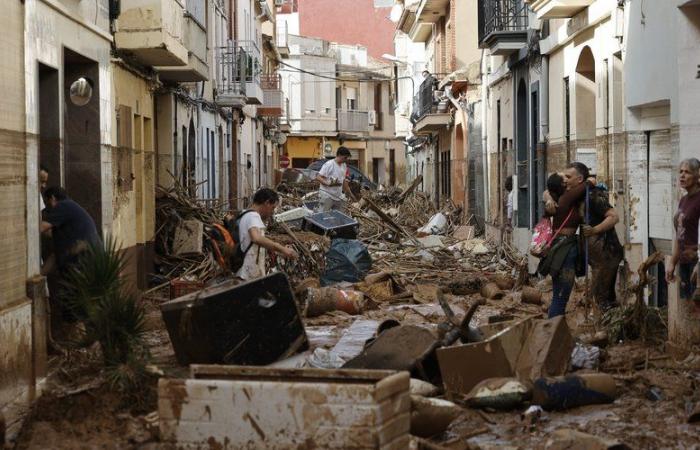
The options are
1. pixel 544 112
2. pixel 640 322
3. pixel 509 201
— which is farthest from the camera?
pixel 509 201

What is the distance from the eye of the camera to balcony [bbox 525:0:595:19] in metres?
18.0

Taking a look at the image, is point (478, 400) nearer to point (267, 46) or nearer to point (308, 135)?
point (267, 46)

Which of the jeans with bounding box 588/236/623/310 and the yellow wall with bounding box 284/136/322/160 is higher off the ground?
the yellow wall with bounding box 284/136/322/160

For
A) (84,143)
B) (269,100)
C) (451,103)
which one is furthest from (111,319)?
(269,100)

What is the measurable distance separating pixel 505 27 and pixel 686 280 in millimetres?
13924

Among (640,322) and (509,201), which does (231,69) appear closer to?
(509,201)

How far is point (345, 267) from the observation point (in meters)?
19.2

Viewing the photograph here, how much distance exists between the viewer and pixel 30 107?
35.5 feet

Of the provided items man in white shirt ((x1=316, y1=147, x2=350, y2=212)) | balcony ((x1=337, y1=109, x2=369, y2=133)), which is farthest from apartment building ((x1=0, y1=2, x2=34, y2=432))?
balcony ((x1=337, y1=109, x2=369, y2=133))

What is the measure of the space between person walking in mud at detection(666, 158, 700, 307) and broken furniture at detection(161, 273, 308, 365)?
3.36m

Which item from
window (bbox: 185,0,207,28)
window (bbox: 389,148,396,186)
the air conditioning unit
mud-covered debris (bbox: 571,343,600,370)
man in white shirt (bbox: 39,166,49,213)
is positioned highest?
the air conditioning unit

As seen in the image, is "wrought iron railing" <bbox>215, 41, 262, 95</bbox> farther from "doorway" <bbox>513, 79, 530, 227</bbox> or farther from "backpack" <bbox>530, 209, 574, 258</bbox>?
"backpack" <bbox>530, 209, 574, 258</bbox>

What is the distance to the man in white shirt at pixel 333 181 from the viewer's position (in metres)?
23.8

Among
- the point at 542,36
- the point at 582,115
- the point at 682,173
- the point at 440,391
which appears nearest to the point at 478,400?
the point at 440,391
